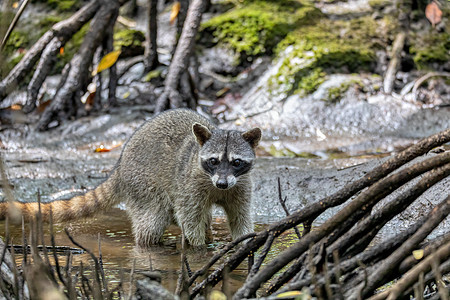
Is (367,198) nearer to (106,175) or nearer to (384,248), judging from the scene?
(384,248)

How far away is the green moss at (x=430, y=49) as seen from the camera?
8.77 metres

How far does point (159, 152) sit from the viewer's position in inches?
205

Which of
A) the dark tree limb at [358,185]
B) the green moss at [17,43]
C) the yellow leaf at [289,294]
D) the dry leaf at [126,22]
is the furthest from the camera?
the dry leaf at [126,22]

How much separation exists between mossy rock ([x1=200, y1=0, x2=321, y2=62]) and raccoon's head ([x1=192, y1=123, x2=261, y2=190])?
4608 millimetres

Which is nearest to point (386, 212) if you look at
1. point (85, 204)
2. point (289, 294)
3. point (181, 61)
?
point (289, 294)

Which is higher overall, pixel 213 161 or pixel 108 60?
pixel 213 161

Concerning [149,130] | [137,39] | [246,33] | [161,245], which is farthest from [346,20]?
[161,245]

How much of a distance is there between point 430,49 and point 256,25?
261cm

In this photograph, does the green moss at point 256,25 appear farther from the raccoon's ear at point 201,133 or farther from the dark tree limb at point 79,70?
the raccoon's ear at point 201,133

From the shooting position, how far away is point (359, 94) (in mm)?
8320

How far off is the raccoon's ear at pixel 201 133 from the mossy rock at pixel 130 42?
5295 millimetres

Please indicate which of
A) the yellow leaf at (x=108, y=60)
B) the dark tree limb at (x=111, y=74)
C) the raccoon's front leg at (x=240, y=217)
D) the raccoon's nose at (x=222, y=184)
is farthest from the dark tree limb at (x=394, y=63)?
the raccoon's nose at (x=222, y=184)

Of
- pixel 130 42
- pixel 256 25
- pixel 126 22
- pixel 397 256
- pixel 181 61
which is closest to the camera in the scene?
pixel 397 256

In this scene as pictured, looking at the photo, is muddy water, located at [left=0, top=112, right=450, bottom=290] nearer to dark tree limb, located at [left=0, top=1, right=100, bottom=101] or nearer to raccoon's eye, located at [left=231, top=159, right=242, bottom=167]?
raccoon's eye, located at [left=231, top=159, right=242, bottom=167]
